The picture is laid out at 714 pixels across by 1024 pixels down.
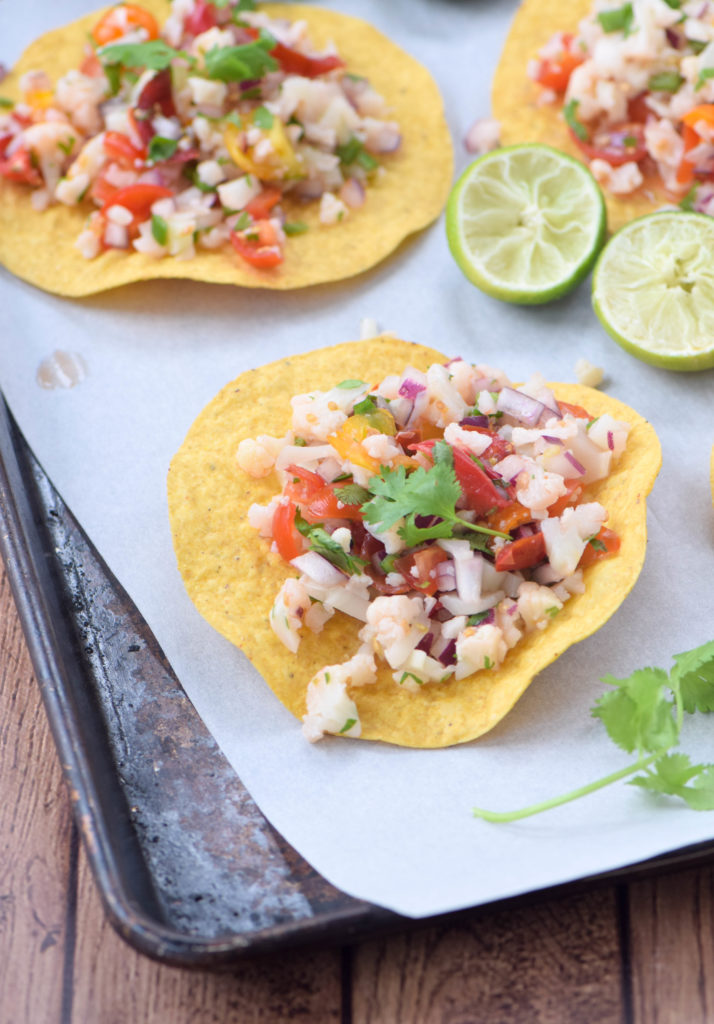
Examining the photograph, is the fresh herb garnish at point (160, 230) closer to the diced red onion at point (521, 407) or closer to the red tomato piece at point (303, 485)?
the red tomato piece at point (303, 485)

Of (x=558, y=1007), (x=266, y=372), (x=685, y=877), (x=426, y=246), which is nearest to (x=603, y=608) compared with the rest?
(x=685, y=877)

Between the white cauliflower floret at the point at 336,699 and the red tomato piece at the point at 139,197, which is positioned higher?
the red tomato piece at the point at 139,197

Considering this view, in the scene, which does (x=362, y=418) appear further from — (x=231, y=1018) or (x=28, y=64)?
(x=28, y=64)

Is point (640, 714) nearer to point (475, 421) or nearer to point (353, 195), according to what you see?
point (475, 421)

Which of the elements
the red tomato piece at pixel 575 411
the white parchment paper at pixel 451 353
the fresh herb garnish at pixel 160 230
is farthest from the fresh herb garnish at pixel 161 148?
the red tomato piece at pixel 575 411

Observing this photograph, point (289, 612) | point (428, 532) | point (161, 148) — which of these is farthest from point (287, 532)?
point (161, 148)

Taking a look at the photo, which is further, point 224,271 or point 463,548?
point 224,271
